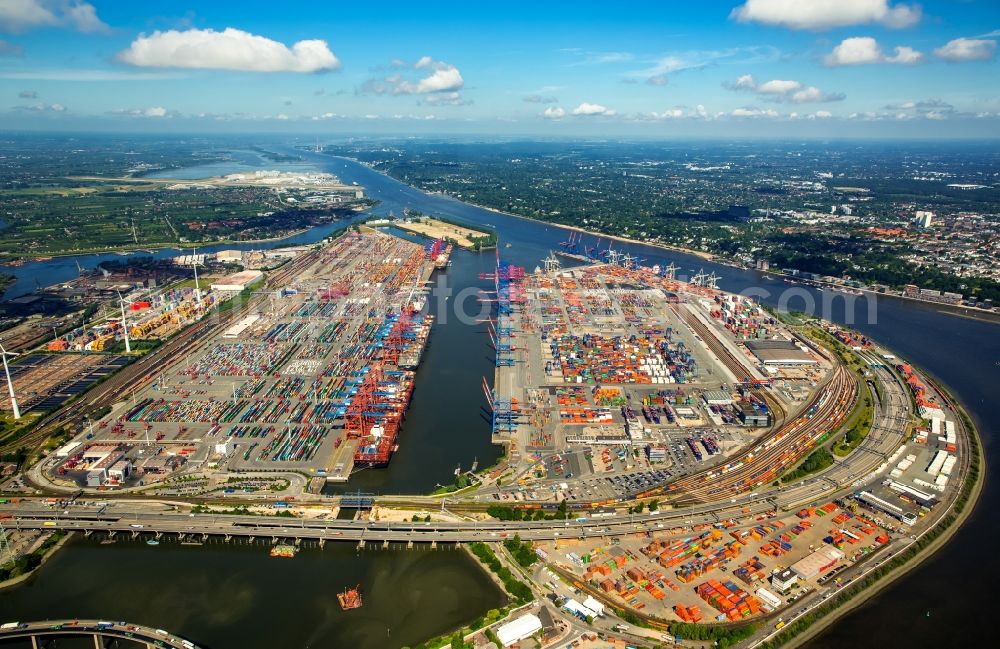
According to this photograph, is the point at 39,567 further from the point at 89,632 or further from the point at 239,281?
the point at 239,281

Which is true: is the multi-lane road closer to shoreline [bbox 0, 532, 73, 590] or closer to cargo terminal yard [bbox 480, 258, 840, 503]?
shoreline [bbox 0, 532, 73, 590]

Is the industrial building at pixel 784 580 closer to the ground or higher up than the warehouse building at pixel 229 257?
closer to the ground

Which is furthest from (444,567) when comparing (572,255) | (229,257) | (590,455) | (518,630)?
(229,257)

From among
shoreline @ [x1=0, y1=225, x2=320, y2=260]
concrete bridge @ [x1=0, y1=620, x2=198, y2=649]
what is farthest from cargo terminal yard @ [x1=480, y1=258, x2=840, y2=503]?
shoreline @ [x1=0, y1=225, x2=320, y2=260]

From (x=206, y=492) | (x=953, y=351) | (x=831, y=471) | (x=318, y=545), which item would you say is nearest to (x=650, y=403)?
(x=831, y=471)

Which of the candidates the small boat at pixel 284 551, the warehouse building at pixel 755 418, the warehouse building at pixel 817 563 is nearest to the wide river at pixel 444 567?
the small boat at pixel 284 551

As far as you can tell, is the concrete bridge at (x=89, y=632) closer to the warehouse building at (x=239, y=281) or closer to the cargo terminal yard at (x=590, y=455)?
the cargo terminal yard at (x=590, y=455)

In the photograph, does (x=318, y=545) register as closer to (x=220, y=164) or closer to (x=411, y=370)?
(x=411, y=370)
